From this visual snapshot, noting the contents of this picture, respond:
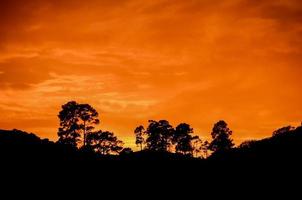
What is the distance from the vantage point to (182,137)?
87.8 m

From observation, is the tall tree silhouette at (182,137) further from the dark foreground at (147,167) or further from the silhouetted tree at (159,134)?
the dark foreground at (147,167)

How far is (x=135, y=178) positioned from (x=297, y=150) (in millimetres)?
15877

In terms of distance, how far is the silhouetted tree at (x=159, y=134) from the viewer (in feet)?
279

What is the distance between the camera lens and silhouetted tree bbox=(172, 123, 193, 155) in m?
87.0

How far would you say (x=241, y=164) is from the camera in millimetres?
33625

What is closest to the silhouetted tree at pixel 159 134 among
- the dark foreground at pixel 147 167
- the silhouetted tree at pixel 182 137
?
the silhouetted tree at pixel 182 137

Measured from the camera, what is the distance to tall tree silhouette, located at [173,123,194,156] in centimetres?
8700

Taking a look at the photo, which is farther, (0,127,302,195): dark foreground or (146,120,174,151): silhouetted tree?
(146,120,174,151): silhouetted tree

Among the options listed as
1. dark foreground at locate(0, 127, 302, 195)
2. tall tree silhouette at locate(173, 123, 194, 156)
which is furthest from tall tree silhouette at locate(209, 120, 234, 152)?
dark foreground at locate(0, 127, 302, 195)

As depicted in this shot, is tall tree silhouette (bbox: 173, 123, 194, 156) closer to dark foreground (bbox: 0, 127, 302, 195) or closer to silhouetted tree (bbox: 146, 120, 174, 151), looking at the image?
silhouetted tree (bbox: 146, 120, 174, 151)

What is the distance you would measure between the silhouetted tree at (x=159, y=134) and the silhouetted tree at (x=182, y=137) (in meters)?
1.67

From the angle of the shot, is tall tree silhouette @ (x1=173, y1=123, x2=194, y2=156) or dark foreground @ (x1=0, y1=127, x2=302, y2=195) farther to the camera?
tall tree silhouette @ (x1=173, y1=123, x2=194, y2=156)

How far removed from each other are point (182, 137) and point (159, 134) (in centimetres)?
644

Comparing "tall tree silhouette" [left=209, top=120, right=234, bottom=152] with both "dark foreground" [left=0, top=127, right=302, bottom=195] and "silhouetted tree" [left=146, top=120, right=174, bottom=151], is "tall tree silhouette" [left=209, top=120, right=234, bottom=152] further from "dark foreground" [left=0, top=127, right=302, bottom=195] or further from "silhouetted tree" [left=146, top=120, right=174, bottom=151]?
"dark foreground" [left=0, top=127, right=302, bottom=195]
